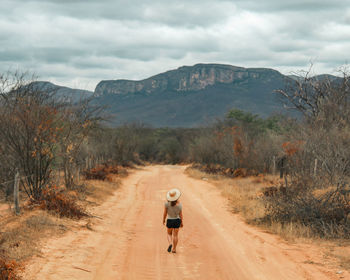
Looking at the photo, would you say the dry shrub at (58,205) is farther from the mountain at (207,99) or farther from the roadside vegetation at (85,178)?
the mountain at (207,99)

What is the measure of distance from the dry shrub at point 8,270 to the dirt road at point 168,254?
27cm

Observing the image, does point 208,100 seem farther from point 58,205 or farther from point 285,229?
point 285,229

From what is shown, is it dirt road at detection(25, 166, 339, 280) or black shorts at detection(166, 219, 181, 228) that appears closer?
dirt road at detection(25, 166, 339, 280)

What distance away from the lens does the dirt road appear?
776 centimetres

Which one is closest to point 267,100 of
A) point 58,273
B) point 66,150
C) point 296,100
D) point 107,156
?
point 107,156

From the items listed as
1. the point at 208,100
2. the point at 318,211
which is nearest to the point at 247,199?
the point at 318,211

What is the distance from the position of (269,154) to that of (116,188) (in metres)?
13.6

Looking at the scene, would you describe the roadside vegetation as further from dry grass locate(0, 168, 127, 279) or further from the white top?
the white top

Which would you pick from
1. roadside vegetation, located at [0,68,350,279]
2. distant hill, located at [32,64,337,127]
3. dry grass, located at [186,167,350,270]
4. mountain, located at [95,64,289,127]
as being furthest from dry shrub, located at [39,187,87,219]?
distant hill, located at [32,64,337,127]

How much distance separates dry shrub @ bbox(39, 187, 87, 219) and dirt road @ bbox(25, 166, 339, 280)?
2.99ft

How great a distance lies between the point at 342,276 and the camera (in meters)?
7.81

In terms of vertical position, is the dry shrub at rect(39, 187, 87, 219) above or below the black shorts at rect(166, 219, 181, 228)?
below

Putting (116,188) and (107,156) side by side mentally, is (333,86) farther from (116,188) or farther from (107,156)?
(107,156)

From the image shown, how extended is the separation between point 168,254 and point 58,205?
4767mm
